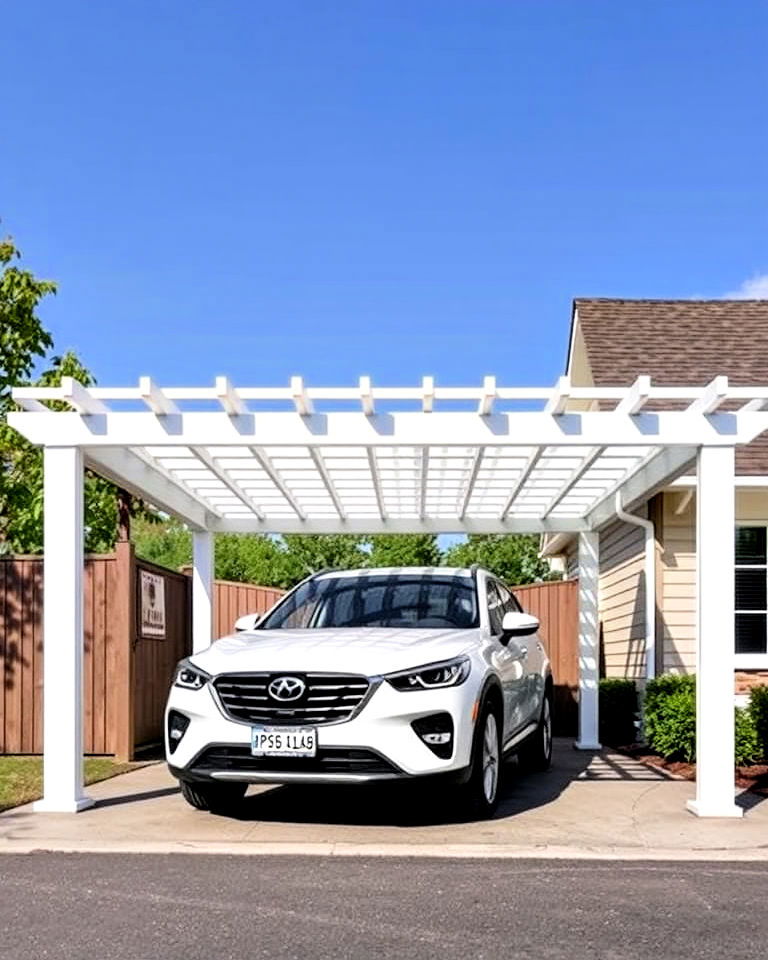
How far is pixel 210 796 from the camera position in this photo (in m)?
7.70

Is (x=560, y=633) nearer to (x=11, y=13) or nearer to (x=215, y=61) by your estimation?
(x=215, y=61)

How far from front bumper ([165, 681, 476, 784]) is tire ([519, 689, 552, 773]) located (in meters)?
3.26

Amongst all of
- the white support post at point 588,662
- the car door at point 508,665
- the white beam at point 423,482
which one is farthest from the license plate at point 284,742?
the white support post at point 588,662

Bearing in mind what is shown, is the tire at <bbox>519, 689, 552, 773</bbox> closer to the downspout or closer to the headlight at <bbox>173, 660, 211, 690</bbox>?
the downspout

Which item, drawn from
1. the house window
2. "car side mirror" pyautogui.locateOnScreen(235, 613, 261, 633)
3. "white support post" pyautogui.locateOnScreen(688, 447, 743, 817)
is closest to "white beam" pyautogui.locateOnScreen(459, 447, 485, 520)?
"white support post" pyautogui.locateOnScreen(688, 447, 743, 817)

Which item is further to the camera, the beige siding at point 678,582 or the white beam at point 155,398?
the beige siding at point 678,582

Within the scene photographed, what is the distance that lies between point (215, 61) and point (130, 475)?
19.1 ft

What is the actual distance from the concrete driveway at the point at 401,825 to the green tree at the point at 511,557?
25.7 meters

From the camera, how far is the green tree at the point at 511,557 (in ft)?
115

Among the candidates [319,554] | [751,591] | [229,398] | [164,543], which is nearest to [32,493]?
[229,398]

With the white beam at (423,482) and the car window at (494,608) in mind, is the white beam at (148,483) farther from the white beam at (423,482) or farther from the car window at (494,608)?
the car window at (494,608)

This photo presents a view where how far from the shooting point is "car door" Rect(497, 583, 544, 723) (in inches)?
370

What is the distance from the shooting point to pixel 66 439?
8.02m

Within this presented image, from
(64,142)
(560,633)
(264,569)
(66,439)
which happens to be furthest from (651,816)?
(264,569)
